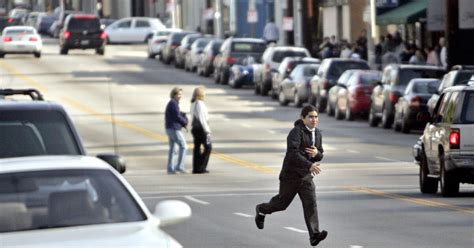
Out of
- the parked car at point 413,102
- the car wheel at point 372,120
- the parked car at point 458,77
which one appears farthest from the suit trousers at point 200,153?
the car wheel at point 372,120

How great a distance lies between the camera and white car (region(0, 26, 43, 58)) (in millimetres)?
77312

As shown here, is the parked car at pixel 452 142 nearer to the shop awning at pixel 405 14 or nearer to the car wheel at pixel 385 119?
the car wheel at pixel 385 119

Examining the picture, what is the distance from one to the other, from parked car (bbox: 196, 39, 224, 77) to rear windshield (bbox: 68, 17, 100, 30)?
1243 cm

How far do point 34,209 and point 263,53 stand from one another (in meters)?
52.2

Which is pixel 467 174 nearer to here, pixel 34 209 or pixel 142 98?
pixel 34 209

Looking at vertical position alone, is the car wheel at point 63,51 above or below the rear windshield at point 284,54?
below

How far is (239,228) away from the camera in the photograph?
783 inches

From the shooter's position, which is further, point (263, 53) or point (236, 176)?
point (263, 53)

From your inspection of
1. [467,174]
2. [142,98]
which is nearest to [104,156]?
[467,174]

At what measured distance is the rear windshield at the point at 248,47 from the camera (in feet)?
207

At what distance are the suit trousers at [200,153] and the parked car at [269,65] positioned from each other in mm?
24687

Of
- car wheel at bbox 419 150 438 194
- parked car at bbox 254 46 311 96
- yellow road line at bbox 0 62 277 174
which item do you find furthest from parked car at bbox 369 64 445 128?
car wheel at bbox 419 150 438 194

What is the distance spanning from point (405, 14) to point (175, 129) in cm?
2913

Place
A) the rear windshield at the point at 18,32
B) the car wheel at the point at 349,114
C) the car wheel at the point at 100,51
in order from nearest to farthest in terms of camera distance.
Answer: the car wheel at the point at 349,114
the rear windshield at the point at 18,32
the car wheel at the point at 100,51
